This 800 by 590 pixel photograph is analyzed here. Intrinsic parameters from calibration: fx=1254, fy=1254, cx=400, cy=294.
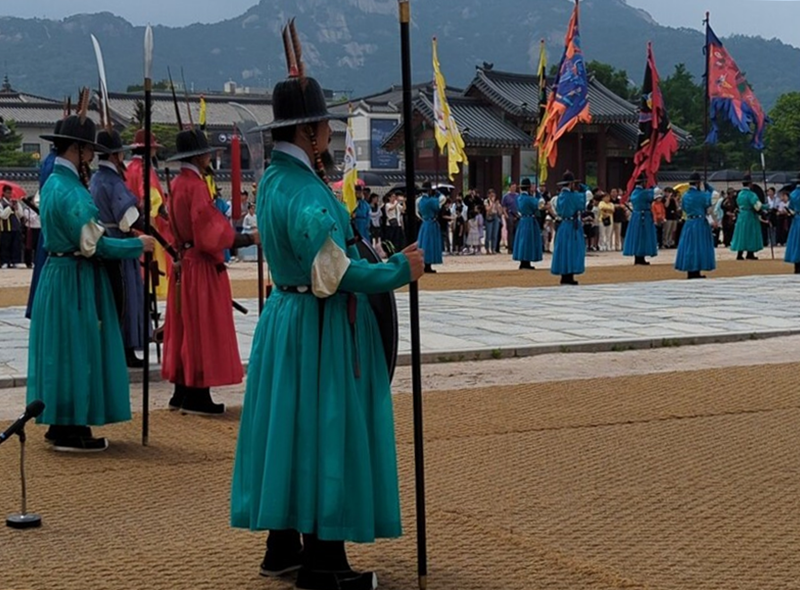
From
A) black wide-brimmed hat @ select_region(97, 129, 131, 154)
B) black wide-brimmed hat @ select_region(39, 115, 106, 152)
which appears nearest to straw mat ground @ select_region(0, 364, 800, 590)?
black wide-brimmed hat @ select_region(39, 115, 106, 152)

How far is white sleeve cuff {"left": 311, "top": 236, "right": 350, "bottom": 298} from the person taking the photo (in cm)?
405

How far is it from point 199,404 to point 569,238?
37.7 ft

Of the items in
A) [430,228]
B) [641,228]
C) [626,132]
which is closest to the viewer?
[430,228]

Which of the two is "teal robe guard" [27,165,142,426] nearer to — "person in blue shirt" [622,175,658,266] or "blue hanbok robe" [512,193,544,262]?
"blue hanbok robe" [512,193,544,262]

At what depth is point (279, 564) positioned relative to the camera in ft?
14.5

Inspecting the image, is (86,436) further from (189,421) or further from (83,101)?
(83,101)

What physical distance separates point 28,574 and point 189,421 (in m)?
3.19

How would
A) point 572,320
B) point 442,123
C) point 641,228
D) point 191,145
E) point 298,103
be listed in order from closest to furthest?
point 298,103, point 191,145, point 572,320, point 442,123, point 641,228

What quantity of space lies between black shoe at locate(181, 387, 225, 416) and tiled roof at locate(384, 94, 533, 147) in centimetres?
2803

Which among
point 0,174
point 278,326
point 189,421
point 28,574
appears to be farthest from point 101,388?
point 0,174

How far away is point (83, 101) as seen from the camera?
701 cm

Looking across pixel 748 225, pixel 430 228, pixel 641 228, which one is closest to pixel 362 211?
pixel 430 228

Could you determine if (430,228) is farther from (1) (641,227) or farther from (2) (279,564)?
(2) (279,564)

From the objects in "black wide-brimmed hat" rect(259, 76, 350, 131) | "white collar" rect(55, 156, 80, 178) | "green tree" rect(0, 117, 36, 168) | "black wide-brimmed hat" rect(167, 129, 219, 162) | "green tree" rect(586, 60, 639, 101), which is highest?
"green tree" rect(586, 60, 639, 101)
